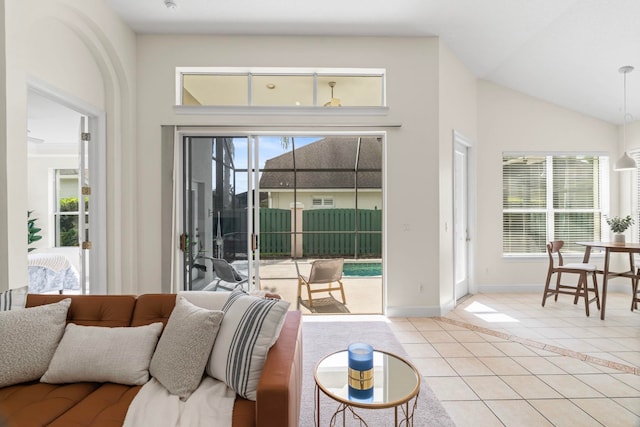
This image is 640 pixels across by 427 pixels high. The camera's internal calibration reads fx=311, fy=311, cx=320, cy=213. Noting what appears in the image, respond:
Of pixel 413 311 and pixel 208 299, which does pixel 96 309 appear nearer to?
pixel 208 299

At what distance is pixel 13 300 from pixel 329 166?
11.7ft

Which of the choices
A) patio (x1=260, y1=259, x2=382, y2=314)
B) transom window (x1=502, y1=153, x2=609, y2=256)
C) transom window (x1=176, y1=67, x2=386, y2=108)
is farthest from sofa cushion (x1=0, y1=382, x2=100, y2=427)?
transom window (x1=502, y1=153, x2=609, y2=256)

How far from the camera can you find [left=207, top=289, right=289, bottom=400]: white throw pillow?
1.50 m

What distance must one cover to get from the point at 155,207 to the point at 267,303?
2635 mm

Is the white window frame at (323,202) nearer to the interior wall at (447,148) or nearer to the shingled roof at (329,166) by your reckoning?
the shingled roof at (329,166)

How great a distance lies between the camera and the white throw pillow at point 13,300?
1.79 metres

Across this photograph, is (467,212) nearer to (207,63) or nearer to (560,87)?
(560,87)

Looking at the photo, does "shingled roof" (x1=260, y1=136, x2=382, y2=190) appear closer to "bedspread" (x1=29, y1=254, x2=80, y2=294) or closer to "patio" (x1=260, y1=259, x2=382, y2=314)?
"patio" (x1=260, y1=259, x2=382, y2=314)

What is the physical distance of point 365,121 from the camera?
3766 millimetres

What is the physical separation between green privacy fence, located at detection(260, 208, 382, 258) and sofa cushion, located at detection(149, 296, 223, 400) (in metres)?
2.58

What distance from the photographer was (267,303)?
170 cm

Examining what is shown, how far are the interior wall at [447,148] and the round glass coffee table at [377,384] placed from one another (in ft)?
7.67

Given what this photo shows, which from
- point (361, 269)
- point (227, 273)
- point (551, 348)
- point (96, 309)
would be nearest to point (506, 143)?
point (361, 269)

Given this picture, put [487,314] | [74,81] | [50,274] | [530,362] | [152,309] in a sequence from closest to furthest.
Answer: [152,309], [530,362], [74,81], [487,314], [50,274]
